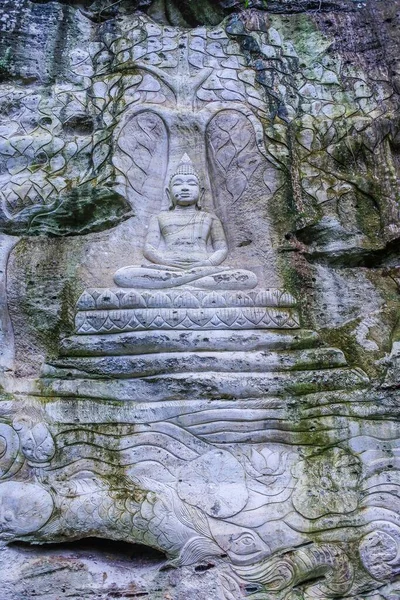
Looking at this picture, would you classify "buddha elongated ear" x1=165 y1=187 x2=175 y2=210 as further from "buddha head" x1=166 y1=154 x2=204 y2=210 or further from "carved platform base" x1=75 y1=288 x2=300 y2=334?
"carved platform base" x1=75 y1=288 x2=300 y2=334

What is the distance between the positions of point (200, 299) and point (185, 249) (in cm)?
65

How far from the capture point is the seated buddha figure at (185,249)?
19.2 ft

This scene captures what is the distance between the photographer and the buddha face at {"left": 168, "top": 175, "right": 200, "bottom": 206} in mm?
6367

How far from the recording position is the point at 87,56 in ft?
24.1

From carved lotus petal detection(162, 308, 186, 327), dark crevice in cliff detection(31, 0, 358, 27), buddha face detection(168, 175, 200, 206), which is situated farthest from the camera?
dark crevice in cliff detection(31, 0, 358, 27)

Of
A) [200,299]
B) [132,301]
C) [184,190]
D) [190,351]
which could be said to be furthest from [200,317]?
[184,190]

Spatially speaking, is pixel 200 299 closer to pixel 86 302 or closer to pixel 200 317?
pixel 200 317

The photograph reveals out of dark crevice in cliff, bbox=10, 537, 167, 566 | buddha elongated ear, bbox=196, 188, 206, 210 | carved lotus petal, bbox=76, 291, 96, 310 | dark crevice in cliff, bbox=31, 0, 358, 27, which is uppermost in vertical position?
dark crevice in cliff, bbox=31, 0, 358, 27

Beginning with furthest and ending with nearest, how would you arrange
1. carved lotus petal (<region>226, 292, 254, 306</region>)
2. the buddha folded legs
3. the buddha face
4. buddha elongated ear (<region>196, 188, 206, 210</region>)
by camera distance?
buddha elongated ear (<region>196, 188, 206, 210</region>) < the buddha face < the buddha folded legs < carved lotus petal (<region>226, 292, 254, 306</region>)

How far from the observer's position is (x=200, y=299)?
5.66m

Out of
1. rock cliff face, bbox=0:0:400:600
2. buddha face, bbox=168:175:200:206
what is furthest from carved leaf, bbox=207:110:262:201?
buddha face, bbox=168:175:200:206

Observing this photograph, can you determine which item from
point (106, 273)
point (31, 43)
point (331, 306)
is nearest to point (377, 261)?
point (331, 306)

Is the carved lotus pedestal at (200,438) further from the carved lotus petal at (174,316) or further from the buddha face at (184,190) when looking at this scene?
the buddha face at (184,190)

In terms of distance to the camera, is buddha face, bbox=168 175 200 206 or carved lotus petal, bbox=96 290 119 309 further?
buddha face, bbox=168 175 200 206
